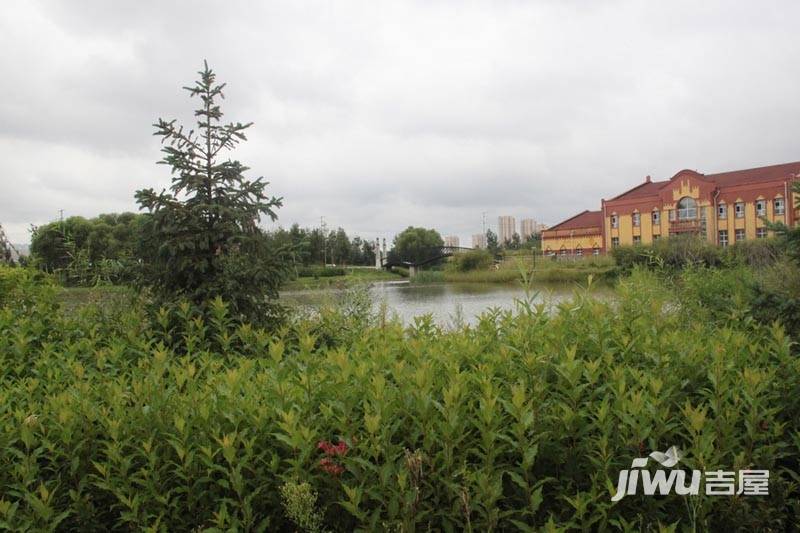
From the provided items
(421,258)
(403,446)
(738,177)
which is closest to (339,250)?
(421,258)

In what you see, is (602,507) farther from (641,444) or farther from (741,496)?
(741,496)

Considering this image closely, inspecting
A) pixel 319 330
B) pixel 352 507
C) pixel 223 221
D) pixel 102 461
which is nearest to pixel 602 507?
pixel 352 507

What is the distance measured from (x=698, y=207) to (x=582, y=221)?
625 inches

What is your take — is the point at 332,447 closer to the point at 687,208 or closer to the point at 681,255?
the point at 681,255

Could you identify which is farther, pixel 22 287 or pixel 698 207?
pixel 698 207

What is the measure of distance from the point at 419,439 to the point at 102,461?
126 cm

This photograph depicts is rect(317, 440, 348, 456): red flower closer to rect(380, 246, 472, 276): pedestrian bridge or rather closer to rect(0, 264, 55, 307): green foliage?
rect(0, 264, 55, 307): green foliage

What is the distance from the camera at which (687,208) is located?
54.5 m

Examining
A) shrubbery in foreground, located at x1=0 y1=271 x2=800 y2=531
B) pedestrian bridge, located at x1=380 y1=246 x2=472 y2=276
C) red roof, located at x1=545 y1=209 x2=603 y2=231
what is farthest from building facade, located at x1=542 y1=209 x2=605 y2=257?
shrubbery in foreground, located at x1=0 y1=271 x2=800 y2=531

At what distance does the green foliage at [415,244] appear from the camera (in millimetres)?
70875

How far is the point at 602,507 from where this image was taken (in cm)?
197

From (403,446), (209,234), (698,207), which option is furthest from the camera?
(698,207)

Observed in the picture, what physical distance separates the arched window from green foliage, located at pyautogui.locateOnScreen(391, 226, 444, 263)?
1065 inches

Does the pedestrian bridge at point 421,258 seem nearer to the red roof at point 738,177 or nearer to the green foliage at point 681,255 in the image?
the red roof at point 738,177
